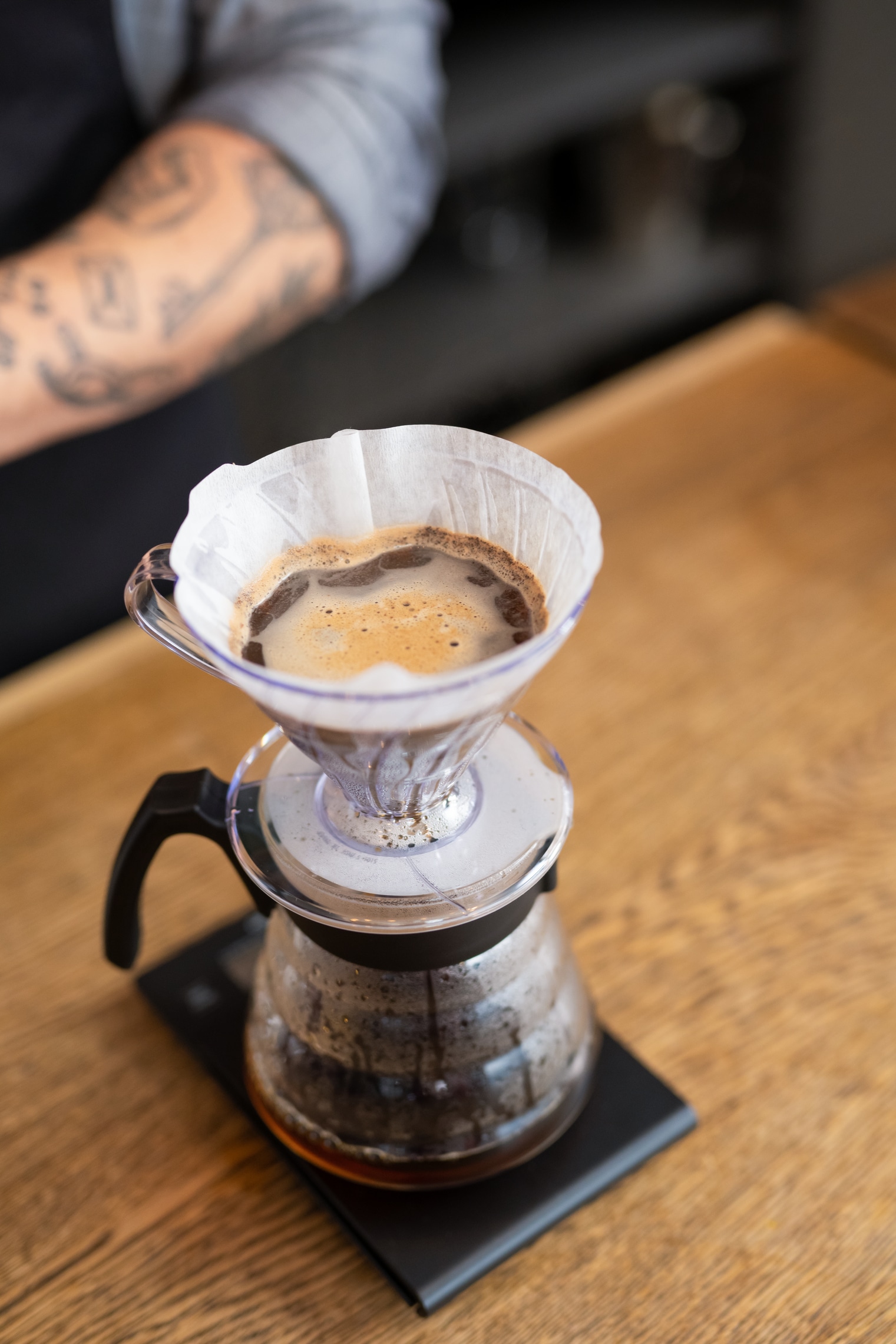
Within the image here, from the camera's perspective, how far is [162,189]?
100cm

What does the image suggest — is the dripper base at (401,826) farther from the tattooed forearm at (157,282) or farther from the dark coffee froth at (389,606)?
the tattooed forearm at (157,282)

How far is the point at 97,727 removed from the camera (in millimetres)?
856


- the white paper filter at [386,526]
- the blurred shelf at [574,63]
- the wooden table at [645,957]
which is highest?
the white paper filter at [386,526]

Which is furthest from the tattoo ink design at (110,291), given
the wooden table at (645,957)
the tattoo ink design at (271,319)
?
the wooden table at (645,957)

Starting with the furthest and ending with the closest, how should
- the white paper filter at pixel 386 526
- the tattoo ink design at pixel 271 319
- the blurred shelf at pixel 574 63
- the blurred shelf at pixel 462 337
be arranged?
the blurred shelf at pixel 462 337 → the blurred shelf at pixel 574 63 → the tattoo ink design at pixel 271 319 → the white paper filter at pixel 386 526

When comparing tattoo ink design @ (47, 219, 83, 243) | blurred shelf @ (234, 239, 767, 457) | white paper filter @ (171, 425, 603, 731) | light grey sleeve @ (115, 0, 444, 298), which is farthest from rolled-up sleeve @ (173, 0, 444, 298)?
blurred shelf @ (234, 239, 767, 457)

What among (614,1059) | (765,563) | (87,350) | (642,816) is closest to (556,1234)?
(614,1059)

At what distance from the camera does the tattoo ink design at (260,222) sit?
3.21 feet

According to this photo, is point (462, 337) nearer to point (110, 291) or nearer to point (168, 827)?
point (110, 291)

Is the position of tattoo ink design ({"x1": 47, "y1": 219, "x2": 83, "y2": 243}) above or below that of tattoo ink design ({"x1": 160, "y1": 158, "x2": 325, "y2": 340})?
above

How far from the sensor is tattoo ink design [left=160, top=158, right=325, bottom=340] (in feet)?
3.21

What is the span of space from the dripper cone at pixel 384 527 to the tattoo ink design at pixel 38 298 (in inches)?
22.1

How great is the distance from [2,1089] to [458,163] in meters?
1.54

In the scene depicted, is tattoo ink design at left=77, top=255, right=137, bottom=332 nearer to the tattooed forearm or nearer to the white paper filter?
the tattooed forearm
